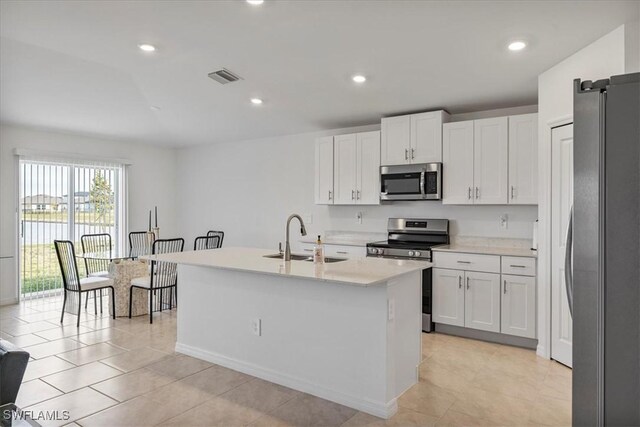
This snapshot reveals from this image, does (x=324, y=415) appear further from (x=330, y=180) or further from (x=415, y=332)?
(x=330, y=180)

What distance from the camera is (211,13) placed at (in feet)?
8.61

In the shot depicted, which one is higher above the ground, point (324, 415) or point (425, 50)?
point (425, 50)

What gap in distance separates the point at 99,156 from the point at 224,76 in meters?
3.61

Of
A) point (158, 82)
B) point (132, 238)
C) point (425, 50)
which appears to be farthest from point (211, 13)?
point (132, 238)

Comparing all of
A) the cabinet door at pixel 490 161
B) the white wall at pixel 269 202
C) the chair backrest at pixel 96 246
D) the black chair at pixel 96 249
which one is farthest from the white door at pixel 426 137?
the chair backrest at pixel 96 246

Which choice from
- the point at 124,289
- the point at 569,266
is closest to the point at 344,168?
the point at 124,289

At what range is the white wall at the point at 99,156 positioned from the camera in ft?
17.8

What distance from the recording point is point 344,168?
5.21 metres

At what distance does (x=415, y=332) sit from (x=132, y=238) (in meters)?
5.01

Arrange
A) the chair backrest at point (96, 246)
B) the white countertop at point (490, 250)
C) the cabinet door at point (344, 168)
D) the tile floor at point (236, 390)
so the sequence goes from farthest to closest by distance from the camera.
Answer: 1. the chair backrest at point (96, 246)
2. the cabinet door at point (344, 168)
3. the white countertop at point (490, 250)
4. the tile floor at point (236, 390)

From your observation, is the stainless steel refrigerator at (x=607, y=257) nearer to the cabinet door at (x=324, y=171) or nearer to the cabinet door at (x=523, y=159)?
the cabinet door at (x=523, y=159)

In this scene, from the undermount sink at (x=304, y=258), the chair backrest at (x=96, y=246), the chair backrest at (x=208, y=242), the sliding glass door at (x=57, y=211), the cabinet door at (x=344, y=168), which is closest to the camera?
the undermount sink at (x=304, y=258)

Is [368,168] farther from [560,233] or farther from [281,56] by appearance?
[560,233]

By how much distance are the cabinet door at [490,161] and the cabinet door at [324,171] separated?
1803 millimetres
